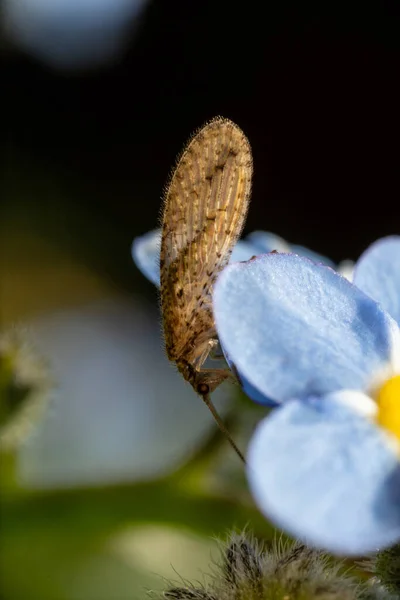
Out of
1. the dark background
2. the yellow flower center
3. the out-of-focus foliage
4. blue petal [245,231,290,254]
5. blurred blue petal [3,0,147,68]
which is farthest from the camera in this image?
blurred blue petal [3,0,147,68]

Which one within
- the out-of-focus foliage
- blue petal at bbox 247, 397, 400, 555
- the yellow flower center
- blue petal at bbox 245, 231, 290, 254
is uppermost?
the out-of-focus foliage

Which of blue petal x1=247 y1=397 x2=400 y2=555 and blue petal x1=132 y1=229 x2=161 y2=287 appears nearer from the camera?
blue petal x1=247 y1=397 x2=400 y2=555

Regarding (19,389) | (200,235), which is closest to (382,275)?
(200,235)

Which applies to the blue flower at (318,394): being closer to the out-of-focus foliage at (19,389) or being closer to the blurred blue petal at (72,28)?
the out-of-focus foliage at (19,389)

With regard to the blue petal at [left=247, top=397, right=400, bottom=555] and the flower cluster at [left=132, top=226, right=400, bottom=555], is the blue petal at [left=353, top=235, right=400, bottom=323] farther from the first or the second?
the blue petal at [left=247, top=397, right=400, bottom=555]

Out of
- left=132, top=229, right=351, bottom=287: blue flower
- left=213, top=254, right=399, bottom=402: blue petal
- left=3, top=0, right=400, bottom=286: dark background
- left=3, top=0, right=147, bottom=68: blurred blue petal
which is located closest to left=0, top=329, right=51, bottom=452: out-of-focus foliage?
left=132, top=229, right=351, bottom=287: blue flower

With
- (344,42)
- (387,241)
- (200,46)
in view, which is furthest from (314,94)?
(387,241)
